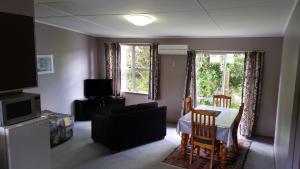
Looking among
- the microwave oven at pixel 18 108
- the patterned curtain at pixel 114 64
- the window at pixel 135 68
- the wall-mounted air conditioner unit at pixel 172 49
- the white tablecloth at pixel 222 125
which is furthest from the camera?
the patterned curtain at pixel 114 64

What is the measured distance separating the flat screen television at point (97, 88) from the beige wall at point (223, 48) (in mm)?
681

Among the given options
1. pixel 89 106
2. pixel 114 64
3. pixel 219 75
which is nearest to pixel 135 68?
pixel 114 64

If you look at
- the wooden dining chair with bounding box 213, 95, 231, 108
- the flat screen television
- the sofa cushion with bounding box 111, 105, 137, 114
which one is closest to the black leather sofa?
the sofa cushion with bounding box 111, 105, 137, 114

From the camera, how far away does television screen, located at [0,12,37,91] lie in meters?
1.91

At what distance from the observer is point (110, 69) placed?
6664 millimetres

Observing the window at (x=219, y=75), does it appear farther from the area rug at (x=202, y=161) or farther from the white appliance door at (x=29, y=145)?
the white appliance door at (x=29, y=145)

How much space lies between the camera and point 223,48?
5.34 metres

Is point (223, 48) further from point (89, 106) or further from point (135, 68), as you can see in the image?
point (89, 106)

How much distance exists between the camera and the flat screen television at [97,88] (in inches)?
245

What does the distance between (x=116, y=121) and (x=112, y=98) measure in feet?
7.49

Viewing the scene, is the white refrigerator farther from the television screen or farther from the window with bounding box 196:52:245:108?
the window with bounding box 196:52:245:108

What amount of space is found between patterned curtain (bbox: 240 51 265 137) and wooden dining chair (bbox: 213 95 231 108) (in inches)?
22.0

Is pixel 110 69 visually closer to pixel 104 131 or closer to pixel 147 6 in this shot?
pixel 104 131

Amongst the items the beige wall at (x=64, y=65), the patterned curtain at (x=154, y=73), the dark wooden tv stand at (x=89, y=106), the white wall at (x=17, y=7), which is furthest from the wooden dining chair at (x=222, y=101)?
the white wall at (x=17, y=7)
